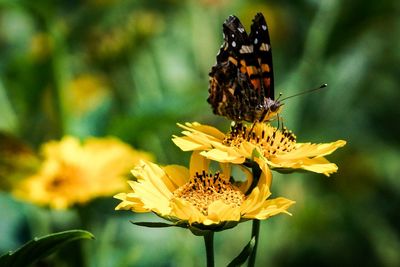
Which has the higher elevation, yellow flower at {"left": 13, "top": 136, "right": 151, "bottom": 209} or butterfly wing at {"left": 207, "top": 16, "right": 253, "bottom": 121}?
butterfly wing at {"left": 207, "top": 16, "right": 253, "bottom": 121}

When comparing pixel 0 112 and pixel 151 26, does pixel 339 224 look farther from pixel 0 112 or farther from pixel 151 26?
pixel 0 112

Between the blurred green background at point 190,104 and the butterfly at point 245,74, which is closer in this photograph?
the butterfly at point 245,74

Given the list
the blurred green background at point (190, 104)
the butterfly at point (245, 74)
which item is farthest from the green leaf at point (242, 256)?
the blurred green background at point (190, 104)

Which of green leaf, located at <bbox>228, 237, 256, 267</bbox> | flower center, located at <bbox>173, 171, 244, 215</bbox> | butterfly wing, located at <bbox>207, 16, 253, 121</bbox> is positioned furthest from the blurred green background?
green leaf, located at <bbox>228, 237, 256, 267</bbox>

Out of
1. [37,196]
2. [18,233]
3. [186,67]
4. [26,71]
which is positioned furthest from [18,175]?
[186,67]

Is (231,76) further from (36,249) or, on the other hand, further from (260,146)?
(36,249)

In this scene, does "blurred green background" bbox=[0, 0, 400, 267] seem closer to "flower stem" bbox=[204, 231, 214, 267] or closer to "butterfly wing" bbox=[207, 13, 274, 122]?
"butterfly wing" bbox=[207, 13, 274, 122]

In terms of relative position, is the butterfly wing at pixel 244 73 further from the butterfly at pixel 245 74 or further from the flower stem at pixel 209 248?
the flower stem at pixel 209 248
